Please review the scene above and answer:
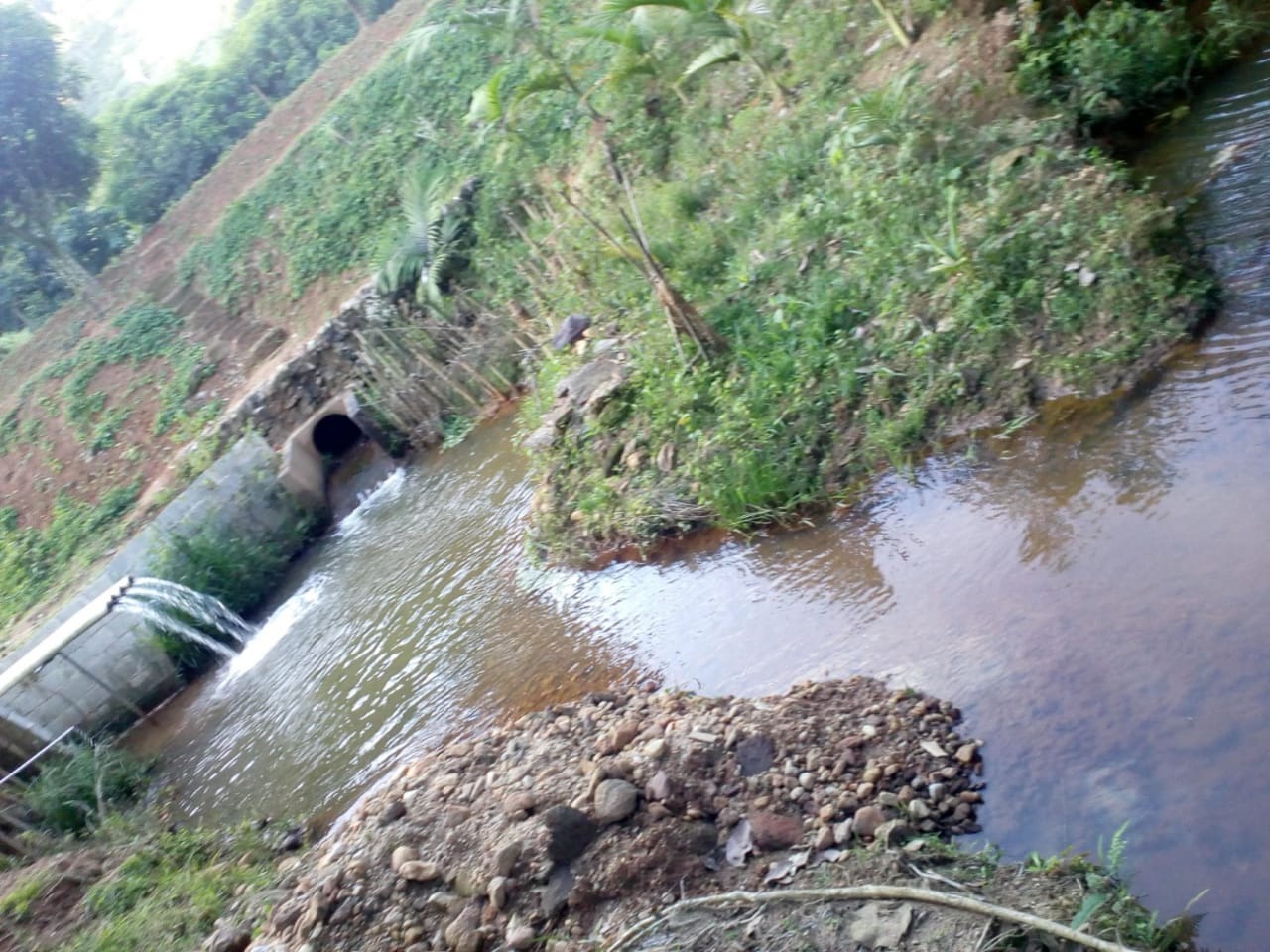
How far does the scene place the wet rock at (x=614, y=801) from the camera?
13.5 ft

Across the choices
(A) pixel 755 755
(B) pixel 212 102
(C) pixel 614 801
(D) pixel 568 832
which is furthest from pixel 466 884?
(B) pixel 212 102

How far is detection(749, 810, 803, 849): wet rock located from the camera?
3.83 m

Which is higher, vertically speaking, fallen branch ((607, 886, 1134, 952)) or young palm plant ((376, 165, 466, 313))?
young palm plant ((376, 165, 466, 313))

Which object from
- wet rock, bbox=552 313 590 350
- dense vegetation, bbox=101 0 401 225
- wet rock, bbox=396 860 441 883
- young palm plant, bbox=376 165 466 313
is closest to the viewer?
wet rock, bbox=396 860 441 883

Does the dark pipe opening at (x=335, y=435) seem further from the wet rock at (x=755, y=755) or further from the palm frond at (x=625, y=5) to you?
the wet rock at (x=755, y=755)

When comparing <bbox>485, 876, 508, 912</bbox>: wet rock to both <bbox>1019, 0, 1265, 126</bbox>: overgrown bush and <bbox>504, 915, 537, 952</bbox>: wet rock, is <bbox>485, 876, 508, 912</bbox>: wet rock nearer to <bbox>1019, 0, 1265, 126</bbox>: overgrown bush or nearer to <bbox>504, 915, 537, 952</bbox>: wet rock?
<bbox>504, 915, 537, 952</bbox>: wet rock

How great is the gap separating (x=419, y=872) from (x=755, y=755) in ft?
5.18

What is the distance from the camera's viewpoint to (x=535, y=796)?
450 cm

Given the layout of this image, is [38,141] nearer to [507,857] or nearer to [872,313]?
[872,313]

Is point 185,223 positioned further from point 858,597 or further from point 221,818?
point 858,597

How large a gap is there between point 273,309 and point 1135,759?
17.1 meters

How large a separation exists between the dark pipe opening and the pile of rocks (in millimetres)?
9383

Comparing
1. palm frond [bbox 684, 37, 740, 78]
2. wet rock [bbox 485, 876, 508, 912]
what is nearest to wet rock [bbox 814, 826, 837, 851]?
wet rock [bbox 485, 876, 508, 912]

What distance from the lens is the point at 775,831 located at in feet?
12.7
